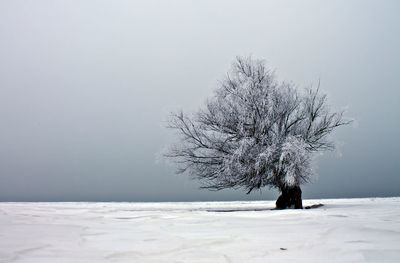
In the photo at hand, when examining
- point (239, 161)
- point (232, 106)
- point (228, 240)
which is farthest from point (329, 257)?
point (232, 106)

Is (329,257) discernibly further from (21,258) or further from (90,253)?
(21,258)

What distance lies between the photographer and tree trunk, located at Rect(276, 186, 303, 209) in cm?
1200

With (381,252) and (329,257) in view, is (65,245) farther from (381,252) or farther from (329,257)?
(381,252)

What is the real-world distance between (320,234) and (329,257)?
1.20 m

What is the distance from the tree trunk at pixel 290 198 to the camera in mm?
12000

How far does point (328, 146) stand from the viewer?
1277 centimetres

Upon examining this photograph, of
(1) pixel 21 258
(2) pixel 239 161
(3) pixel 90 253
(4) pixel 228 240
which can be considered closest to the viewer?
(1) pixel 21 258

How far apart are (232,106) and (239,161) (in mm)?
2034

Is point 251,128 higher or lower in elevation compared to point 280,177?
higher

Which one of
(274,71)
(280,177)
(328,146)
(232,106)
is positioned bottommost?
(280,177)

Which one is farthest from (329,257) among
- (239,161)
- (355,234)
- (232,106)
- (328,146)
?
(328,146)

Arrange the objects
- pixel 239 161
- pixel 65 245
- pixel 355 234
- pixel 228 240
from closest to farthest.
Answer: pixel 65 245 → pixel 228 240 → pixel 355 234 → pixel 239 161

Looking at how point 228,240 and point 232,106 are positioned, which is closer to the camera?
point 228,240

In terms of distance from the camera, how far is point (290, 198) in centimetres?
1207
